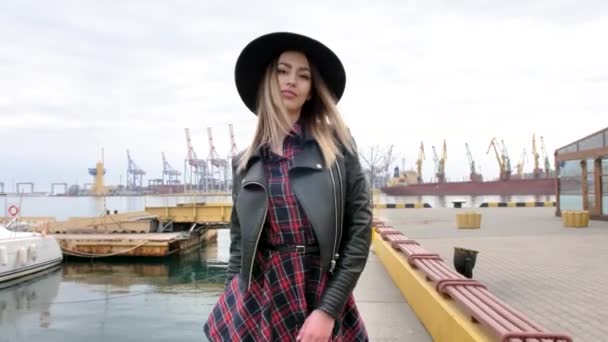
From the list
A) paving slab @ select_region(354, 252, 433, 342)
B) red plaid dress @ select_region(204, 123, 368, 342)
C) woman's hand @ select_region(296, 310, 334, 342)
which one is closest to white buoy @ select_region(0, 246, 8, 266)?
paving slab @ select_region(354, 252, 433, 342)

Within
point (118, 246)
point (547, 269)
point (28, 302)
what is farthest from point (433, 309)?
point (118, 246)

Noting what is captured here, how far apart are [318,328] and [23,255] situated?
17763 mm

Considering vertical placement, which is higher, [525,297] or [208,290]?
[525,297]

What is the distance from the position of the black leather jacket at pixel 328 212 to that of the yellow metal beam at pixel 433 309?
2.03 m

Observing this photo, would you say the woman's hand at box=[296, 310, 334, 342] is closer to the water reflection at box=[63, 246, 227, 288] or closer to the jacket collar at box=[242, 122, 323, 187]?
the jacket collar at box=[242, 122, 323, 187]

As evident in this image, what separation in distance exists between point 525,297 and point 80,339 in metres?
8.90

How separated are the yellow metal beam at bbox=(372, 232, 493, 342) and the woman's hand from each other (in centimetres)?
205

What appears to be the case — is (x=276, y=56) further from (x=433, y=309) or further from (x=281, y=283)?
(x=433, y=309)

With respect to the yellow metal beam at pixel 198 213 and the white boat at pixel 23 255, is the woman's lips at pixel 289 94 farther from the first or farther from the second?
the yellow metal beam at pixel 198 213

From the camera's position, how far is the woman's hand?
60.9 inches

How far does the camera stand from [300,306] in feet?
5.36

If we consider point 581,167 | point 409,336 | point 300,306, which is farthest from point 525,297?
point 581,167

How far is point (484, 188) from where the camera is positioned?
81.1 meters

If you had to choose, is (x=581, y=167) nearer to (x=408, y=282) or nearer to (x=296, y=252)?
(x=408, y=282)
